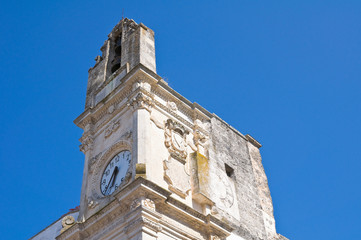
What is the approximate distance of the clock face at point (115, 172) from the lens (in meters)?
13.8

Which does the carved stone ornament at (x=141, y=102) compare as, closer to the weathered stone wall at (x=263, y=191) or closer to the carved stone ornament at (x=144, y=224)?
the carved stone ornament at (x=144, y=224)

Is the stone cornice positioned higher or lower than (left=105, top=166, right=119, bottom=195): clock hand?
lower

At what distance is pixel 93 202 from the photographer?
14.1m

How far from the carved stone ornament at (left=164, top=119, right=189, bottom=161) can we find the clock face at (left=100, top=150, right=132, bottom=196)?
50.4 inches

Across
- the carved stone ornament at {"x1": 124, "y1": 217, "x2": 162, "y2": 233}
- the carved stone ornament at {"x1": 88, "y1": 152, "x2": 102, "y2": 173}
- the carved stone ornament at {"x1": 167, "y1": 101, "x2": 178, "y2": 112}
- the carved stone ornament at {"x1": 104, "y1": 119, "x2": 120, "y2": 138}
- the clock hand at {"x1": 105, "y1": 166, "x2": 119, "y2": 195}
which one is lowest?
the carved stone ornament at {"x1": 124, "y1": 217, "x2": 162, "y2": 233}

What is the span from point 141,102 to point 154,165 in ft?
6.93

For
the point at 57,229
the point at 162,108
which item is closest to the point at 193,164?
the point at 162,108

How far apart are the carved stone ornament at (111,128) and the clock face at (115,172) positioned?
88 centimetres

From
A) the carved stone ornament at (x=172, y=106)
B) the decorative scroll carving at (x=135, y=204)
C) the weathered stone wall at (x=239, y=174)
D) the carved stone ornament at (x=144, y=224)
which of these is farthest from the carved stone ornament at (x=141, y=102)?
the carved stone ornament at (x=144, y=224)

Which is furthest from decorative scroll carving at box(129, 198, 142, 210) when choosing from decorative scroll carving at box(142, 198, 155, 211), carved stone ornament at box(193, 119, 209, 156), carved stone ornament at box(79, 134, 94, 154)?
carved stone ornament at box(79, 134, 94, 154)

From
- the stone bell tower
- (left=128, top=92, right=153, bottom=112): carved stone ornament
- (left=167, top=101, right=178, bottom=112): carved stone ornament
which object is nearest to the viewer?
the stone bell tower

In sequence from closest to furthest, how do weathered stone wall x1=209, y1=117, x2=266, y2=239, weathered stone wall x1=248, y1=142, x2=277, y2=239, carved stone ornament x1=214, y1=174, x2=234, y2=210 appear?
1. carved stone ornament x1=214, y1=174, x2=234, y2=210
2. weathered stone wall x1=209, y1=117, x2=266, y2=239
3. weathered stone wall x1=248, y1=142, x2=277, y2=239

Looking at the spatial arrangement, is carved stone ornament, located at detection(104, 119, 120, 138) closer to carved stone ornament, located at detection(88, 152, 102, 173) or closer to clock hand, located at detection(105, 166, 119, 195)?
carved stone ornament, located at detection(88, 152, 102, 173)

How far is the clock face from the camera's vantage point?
1384cm
